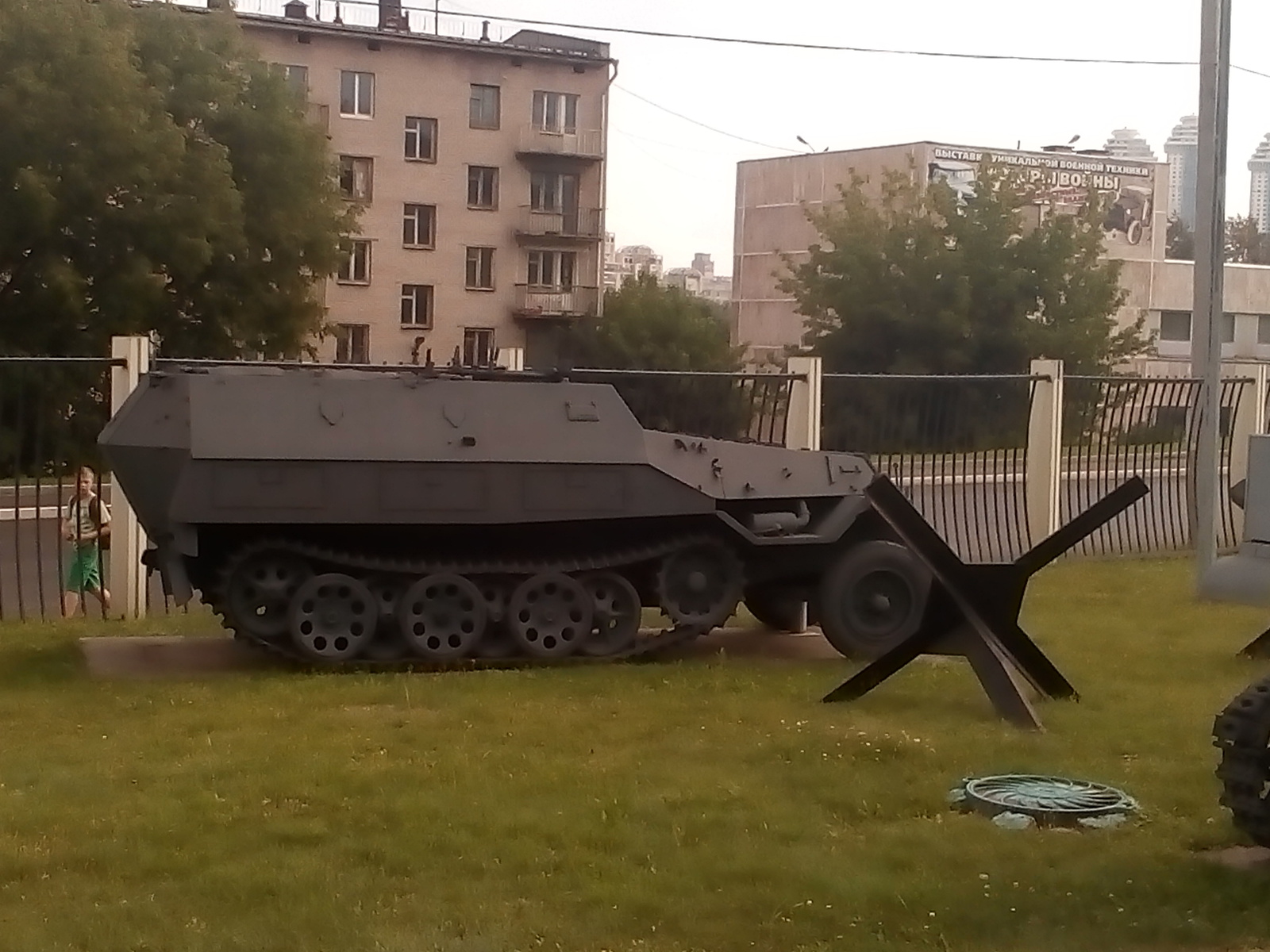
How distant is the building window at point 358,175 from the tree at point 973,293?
39.2ft

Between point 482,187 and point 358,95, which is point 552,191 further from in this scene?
point 358,95

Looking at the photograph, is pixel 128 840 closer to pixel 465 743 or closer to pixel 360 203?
pixel 465 743

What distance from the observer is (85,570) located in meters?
12.6

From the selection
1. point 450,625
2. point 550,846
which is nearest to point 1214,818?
point 550,846

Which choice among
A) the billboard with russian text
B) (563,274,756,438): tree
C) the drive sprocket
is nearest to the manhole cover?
the drive sprocket

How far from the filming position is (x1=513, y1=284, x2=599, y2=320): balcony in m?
48.7

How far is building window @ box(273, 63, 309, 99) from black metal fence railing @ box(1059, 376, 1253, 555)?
23.8 metres

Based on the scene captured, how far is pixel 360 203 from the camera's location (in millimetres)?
40719

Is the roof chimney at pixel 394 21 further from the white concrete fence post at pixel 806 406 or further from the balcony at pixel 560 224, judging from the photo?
the white concrete fence post at pixel 806 406

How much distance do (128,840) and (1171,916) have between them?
3789mm

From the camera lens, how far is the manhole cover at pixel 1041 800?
7.20m

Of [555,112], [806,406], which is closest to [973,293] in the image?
[555,112]

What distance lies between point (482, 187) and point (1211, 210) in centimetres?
3620

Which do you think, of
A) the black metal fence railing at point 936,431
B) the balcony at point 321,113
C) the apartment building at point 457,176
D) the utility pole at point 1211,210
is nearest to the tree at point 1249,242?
the apartment building at point 457,176
